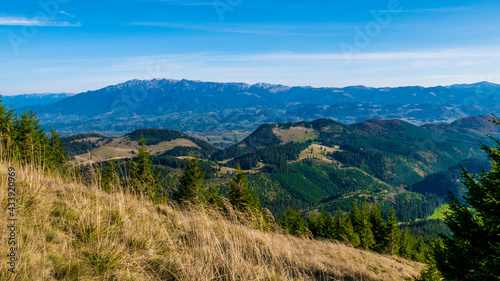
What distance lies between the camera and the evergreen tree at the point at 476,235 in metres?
9.30

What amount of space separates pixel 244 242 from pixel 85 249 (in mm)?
3773

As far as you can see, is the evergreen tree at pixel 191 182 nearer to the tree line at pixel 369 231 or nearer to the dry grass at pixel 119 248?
the tree line at pixel 369 231

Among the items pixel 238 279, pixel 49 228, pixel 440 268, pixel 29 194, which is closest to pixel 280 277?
pixel 238 279

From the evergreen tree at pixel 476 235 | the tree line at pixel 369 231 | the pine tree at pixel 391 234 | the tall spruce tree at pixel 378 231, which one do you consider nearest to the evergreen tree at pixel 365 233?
the tree line at pixel 369 231

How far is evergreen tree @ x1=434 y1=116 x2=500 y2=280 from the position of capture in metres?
9.30

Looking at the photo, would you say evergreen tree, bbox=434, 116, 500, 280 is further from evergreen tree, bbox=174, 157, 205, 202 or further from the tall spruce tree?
the tall spruce tree

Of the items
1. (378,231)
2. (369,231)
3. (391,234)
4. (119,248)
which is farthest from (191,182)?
(378,231)

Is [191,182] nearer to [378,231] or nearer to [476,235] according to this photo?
[476,235]

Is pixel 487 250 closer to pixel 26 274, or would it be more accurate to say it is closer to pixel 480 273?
pixel 480 273

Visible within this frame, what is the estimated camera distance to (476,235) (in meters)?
10.0

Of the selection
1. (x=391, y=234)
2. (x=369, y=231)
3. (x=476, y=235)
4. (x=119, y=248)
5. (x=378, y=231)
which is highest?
(x=119, y=248)

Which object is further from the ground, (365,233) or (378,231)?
(365,233)

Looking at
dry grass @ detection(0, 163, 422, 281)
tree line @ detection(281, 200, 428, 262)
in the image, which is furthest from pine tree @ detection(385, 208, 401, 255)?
dry grass @ detection(0, 163, 422, 281)

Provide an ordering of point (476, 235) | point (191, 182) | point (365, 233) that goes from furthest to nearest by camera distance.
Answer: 1. point (365, 233)
2. point (191, 182)
3. point (476, 235)
